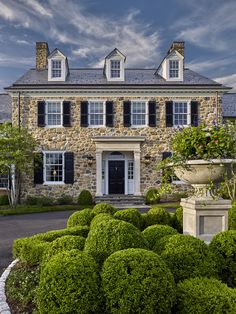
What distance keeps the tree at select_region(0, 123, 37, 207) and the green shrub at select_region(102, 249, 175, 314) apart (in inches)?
576

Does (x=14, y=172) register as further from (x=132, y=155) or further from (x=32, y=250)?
(x=32, y=250)

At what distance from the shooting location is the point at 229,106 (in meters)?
23.2

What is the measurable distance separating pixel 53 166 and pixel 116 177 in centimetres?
415

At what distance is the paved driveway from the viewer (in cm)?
798

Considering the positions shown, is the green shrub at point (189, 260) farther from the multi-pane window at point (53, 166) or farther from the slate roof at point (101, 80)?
the slate roof at point (101, 80)

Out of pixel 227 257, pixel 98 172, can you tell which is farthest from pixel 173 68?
pixel 227 257

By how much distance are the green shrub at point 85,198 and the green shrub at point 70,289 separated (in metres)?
14.9

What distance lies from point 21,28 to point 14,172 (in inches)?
357

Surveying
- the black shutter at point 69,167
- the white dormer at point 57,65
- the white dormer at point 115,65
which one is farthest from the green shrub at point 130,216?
the white dormer at point 57,65

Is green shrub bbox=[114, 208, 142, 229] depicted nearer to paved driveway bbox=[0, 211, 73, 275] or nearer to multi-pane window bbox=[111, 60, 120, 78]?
paved driveway bbox=[0, 211, 73, 275]

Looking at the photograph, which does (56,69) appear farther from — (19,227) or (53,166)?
(19,227)

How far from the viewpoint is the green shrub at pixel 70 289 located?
3.08 metres

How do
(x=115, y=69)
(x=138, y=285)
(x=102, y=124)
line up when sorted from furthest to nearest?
(x=115, y=69) → (x=102, y=124) → (x=138, y=285)

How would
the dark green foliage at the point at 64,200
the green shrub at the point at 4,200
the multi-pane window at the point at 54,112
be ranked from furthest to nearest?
1. the multi-pane window at the point at 54,112
2. the dark green foliage at the point at 64,200
3. the green shrub at the point at 4,200
